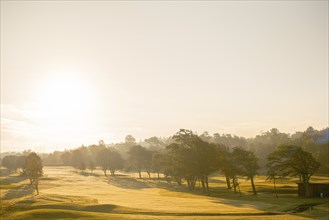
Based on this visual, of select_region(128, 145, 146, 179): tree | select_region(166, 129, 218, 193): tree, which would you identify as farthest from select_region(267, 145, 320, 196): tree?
select_region(128, 145, 146, 179): tree

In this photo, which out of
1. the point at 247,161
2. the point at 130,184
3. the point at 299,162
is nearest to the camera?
the point at 299,162

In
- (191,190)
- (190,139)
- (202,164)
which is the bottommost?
(191,190)

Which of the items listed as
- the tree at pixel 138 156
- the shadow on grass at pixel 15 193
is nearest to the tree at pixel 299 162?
the shadow on grass at pixel 15 193

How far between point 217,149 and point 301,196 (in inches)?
1128

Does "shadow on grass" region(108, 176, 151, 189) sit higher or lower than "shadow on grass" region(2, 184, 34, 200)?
lower

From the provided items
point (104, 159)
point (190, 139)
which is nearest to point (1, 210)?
point (190, 139)

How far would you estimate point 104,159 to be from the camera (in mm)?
173500

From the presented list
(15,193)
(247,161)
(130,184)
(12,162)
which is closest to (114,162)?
(130,184)

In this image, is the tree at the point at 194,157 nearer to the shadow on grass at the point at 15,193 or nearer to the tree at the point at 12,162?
the shadow on grass at the point at 15,193

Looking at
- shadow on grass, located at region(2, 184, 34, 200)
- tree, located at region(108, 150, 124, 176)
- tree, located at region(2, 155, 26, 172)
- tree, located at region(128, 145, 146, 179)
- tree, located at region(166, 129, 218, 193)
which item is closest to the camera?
shadow on grass, located at region(2, 184, 34, 200)

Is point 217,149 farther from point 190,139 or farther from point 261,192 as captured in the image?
point 261,192

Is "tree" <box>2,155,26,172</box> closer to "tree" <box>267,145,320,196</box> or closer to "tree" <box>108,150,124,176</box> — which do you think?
"tree" <box>108,150,124,176</box>

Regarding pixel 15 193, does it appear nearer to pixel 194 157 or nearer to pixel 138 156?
pixel 194 157

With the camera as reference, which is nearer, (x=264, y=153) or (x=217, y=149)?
(x=217, y=149)
